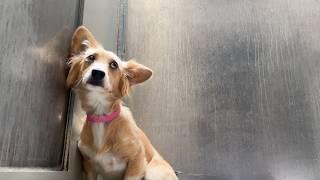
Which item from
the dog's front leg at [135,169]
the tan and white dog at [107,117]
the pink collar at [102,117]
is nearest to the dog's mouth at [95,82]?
the tan and white dog at [107,117]

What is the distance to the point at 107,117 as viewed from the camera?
2.85ft

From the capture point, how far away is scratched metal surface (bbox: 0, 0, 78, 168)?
22.9 inches

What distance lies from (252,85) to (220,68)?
13 cm

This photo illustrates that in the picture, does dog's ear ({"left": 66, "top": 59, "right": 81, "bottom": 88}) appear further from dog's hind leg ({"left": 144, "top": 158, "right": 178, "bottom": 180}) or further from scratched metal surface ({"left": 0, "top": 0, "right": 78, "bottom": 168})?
dog's hind leg ({"left": 144, "top": 158, "right": 178, "bottom": 180})

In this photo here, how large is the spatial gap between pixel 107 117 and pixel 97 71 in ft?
0.47

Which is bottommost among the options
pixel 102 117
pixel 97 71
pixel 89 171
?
pixel 89 171

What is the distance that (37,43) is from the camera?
0.72 metres

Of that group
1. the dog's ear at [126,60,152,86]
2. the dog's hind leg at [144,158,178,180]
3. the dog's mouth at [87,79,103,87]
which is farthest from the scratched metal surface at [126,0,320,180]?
the dog's mouth at [87,79,103,87]

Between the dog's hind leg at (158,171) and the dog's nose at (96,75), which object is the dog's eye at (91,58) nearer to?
the dog's nose at (96,75)

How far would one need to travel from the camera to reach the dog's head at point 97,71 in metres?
0.78

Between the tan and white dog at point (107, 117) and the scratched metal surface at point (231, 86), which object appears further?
the scratched metal surface at point (231, 86)

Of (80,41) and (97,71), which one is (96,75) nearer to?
(97,71)

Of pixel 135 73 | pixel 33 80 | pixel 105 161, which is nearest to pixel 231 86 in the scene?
pixel 135 73

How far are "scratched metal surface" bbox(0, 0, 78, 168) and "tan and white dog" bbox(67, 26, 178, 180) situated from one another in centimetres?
6
